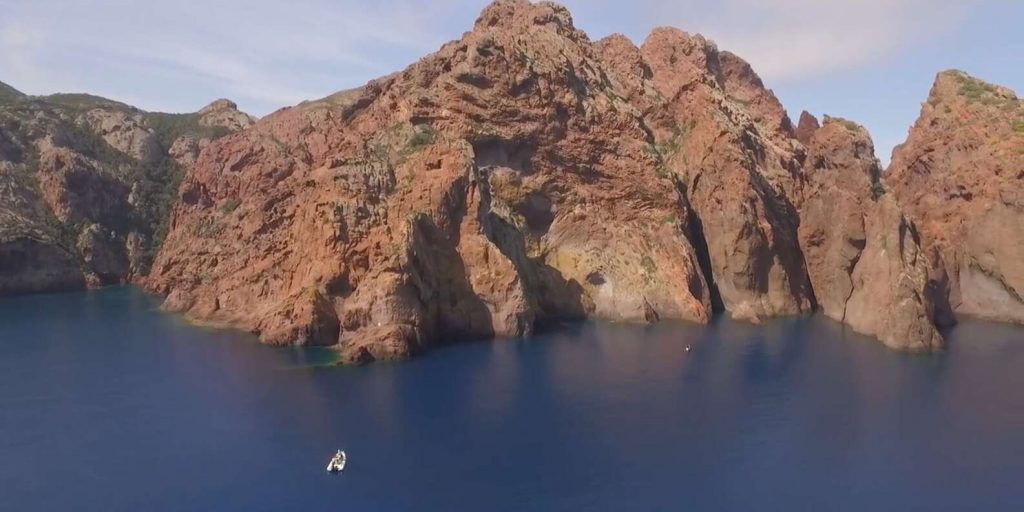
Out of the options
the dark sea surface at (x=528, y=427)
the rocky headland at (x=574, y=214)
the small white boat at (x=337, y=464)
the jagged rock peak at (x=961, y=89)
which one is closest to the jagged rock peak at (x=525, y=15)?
the rocky headland at (x=574, y=214)

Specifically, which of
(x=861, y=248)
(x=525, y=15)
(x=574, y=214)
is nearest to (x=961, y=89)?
(x=861, y=248)

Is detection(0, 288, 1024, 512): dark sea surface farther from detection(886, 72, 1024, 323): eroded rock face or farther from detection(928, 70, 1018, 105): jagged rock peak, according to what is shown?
detection(928, 70, 1018, 105): jagged rock peak

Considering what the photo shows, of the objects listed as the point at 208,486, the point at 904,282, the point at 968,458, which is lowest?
the point at 208,486

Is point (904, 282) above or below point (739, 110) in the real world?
below

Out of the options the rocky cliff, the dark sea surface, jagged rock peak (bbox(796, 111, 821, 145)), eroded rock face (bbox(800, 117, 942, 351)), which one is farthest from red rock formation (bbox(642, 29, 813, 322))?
the rocky cliff

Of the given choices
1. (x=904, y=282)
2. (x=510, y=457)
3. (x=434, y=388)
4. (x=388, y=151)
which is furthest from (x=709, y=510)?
(x=388, y=151)

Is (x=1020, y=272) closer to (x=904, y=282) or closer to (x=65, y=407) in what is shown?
(x=904, y=282)
